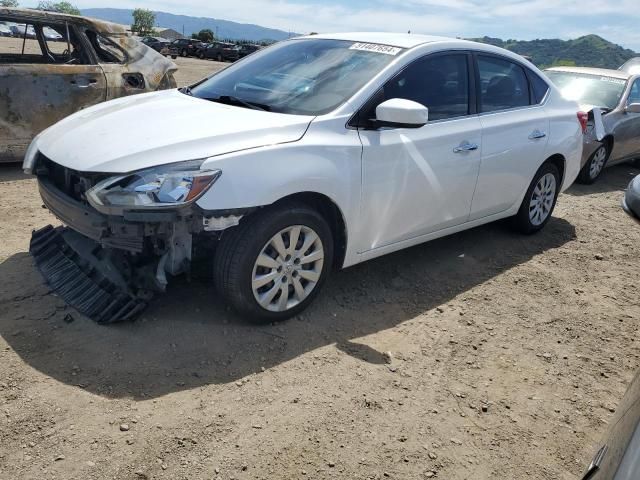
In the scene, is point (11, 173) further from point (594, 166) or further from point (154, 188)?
point (594, 166)

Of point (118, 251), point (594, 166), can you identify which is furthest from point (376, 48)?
point (594, 166)

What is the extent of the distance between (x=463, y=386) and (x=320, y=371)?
2.61 ft

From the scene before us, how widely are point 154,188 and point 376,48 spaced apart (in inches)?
77.3

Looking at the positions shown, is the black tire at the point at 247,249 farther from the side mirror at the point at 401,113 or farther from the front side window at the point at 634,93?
the front side window at the point at 634,93

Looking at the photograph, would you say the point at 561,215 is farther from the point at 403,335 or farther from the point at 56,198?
the point at 56,198

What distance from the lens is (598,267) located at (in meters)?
4.97

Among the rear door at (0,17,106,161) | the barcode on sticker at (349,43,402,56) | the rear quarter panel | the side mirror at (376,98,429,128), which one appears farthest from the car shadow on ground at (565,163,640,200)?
the rear door at (0,17,106,161)

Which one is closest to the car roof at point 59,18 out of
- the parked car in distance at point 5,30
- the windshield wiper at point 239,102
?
the parked car in distance at point 5,30

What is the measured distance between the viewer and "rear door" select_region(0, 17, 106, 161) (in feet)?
19.0

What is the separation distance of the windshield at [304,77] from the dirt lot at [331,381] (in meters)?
1.32

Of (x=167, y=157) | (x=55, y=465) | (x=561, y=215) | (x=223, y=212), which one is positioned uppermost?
(x=167, y=157)

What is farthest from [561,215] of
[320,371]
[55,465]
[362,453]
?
[55,465]

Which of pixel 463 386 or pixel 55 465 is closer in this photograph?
pixel 55 465

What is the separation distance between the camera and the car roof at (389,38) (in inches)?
158
